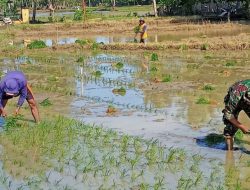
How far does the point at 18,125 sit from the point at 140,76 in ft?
21.6

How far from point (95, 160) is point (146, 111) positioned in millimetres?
3398

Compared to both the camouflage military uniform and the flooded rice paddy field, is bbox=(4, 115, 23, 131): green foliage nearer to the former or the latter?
the flooded rice paddy field

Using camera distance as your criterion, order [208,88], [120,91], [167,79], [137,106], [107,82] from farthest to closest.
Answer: [107,82], [167,79], [120,91], [208,88], [137,106]

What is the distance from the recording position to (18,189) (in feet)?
18.8

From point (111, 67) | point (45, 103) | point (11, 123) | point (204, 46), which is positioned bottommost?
point (111, 67)

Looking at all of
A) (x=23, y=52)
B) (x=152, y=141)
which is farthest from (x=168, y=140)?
(x=23, y=52)

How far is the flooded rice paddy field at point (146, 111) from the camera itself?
6102mm

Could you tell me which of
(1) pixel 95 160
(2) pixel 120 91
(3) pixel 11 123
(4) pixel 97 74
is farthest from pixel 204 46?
(1) pixel 95 160

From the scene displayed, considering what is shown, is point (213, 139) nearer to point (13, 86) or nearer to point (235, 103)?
point (235, 103)

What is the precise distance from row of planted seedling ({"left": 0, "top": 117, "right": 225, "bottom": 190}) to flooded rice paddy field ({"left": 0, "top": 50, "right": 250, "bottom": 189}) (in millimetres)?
14

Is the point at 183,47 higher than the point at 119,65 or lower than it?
higher

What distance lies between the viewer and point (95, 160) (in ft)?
22.3

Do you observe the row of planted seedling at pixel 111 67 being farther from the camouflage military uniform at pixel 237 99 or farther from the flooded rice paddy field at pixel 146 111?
the camouflage military uniform at pixel 237 99

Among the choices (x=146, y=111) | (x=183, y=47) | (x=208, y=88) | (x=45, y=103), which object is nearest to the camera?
(x=146, y=111)
